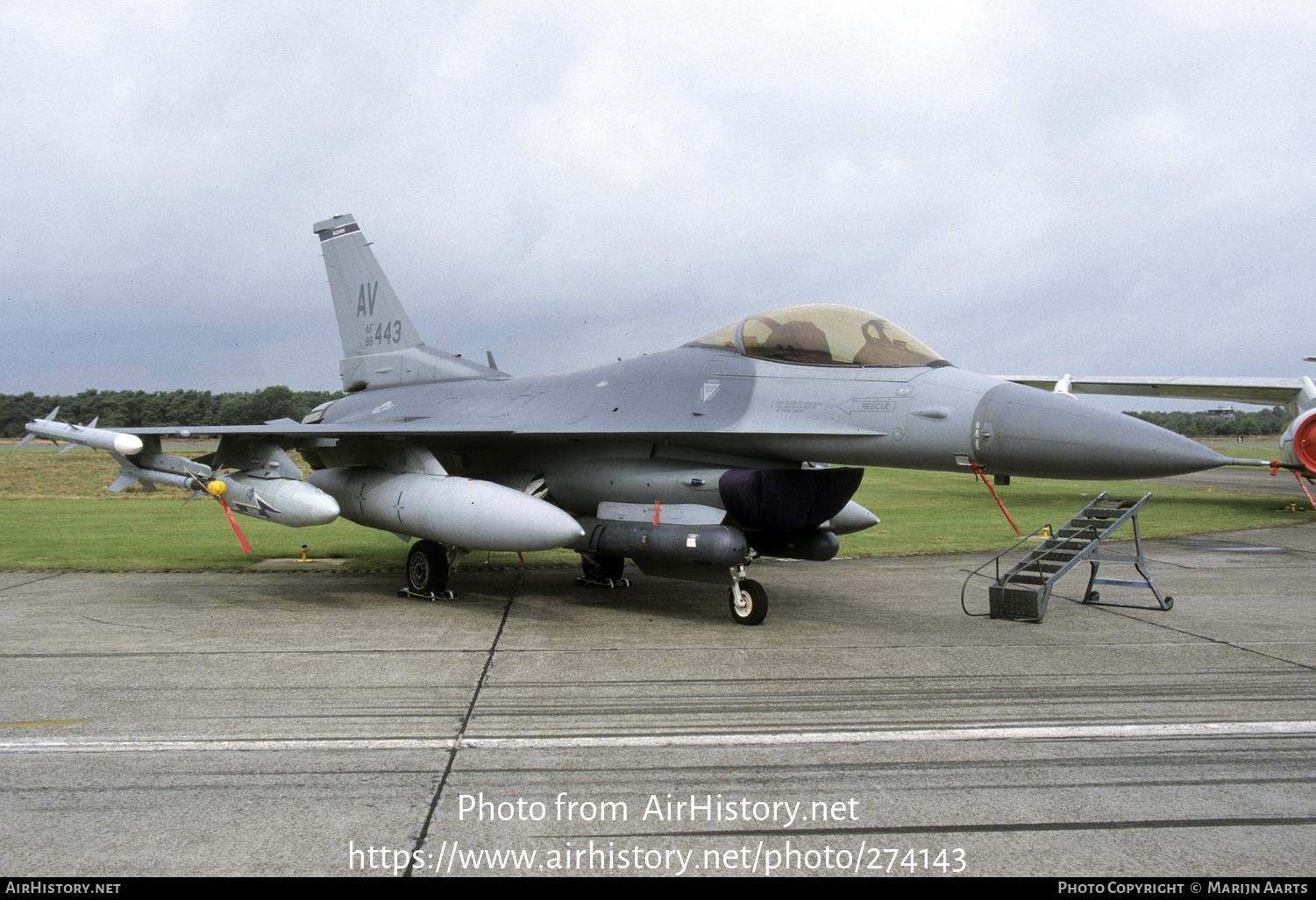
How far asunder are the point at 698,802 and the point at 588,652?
3.25 metres

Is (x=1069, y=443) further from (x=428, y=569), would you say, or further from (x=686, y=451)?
(x=428, y=569)

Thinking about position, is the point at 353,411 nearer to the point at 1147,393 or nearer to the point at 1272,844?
the point at 1272,844

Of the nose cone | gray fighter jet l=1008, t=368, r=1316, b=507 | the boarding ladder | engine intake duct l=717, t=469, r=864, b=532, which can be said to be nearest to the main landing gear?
engine intake duct l=717, t=469, r=864, b=532

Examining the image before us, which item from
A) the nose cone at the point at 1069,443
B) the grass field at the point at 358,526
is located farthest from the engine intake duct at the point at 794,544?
the grass field at the point at 358,526

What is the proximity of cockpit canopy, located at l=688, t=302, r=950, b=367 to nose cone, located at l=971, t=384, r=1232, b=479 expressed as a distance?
970 mm

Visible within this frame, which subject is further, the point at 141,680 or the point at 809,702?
the point at 141,680

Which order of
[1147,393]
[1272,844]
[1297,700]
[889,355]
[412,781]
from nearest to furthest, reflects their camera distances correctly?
[1272,844]
[412,781]
[1297,700]
[889,355]
[1147,393]

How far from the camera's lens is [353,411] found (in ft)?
39.5

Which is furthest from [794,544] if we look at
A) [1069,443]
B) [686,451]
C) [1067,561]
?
[1069,443]

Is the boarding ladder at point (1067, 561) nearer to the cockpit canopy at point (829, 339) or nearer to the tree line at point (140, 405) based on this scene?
the cockpit canopy at point (829, 339)

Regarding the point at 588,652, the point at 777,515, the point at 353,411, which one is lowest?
the point at 588,652

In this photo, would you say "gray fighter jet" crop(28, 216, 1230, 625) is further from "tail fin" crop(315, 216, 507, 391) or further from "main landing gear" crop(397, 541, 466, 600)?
"tail fin" crop(315, 216, 507, 391)

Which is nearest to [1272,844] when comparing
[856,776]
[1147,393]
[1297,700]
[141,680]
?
[856,776]

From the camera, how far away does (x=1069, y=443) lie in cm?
657
